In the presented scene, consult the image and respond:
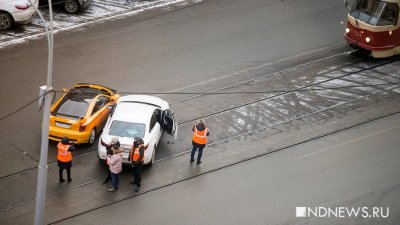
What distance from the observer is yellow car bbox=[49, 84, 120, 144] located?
1909 cm

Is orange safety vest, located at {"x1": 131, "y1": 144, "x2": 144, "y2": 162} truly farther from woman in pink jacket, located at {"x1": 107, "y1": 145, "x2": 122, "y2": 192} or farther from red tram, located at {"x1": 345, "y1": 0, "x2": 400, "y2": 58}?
red tram, located at {"x1": 345, "y1": 0, "x2": 400, "y2": 58}

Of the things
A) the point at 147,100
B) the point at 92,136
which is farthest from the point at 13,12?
the point at 92,136

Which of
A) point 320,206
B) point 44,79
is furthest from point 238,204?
point 44,79

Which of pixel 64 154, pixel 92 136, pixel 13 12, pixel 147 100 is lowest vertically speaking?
pixel 92 136

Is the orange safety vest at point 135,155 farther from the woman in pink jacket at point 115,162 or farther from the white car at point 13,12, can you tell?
the white car at point 13,12

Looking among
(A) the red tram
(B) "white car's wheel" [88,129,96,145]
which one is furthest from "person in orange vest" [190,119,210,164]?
(A) the red tram

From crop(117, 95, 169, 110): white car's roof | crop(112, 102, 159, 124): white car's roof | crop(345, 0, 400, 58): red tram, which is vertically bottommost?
crop(117, 95, 169, 110): white car's roof

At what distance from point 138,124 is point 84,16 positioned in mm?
11307

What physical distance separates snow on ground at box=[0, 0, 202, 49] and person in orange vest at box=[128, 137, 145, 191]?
10560 millimetres

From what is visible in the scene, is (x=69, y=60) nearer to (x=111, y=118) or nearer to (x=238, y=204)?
(x=111, y=118)

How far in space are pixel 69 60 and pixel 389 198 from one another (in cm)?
1278

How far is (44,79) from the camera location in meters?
23.2

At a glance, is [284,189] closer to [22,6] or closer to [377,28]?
[377,28]

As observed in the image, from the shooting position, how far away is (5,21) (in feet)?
88.5
